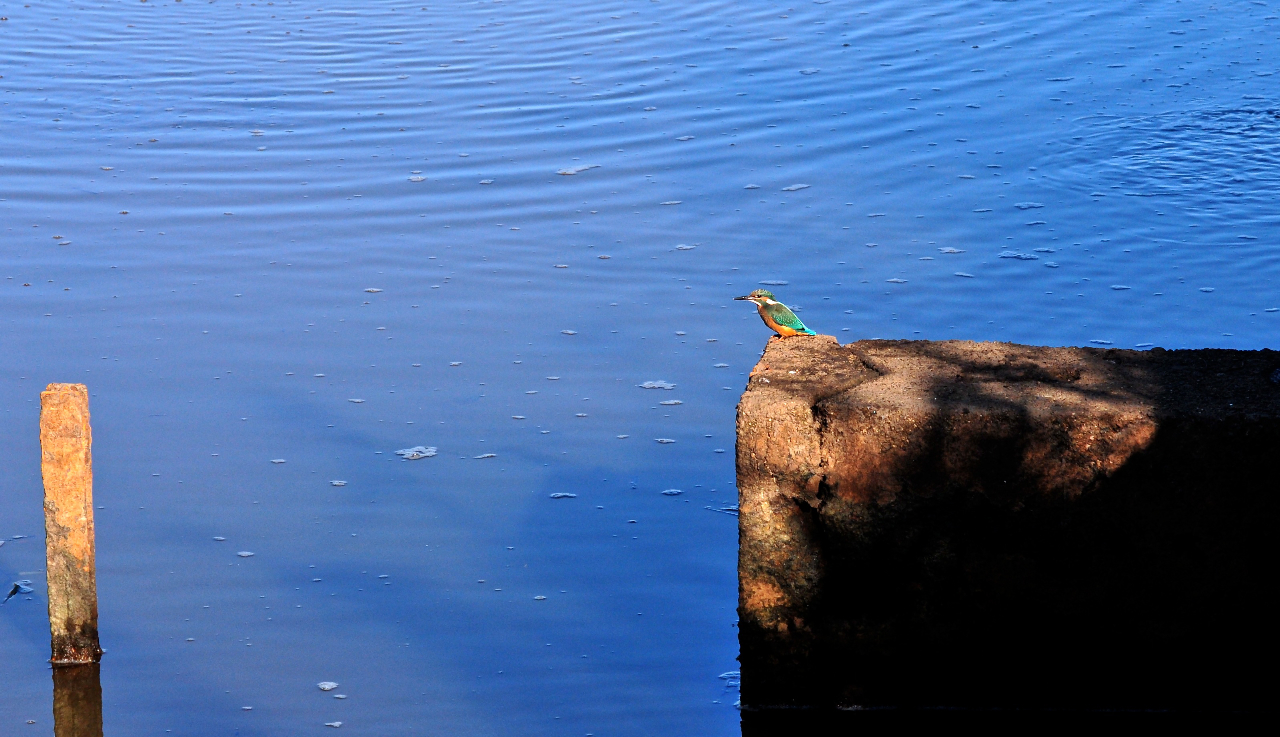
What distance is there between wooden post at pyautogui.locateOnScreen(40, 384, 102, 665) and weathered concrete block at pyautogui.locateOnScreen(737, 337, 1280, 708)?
284 cm

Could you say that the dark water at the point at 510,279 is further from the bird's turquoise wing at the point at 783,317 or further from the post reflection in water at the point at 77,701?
the bird's turquoise wing at the point at 783,317

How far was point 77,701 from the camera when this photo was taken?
598 centimetres

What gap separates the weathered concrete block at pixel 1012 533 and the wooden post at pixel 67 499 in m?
2.84

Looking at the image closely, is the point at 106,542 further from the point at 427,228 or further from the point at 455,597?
the point at 427,228

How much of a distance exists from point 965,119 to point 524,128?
4.30 metres

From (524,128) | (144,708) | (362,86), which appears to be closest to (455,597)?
(144,708)

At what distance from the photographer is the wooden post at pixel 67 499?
590 cm

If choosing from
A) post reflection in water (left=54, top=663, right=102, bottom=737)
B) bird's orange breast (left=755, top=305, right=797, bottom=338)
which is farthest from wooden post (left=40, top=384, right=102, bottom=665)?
bird's orange breast (left=755, top=305, right=797, bottom=338)

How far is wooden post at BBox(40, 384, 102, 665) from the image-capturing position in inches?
232

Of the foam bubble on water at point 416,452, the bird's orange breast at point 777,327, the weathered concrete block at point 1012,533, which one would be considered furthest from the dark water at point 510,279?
the bird's orange breast at point 777,327

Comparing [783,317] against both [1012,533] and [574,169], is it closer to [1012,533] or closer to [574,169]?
[1012,533]

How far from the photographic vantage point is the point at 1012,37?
1638 centimetres

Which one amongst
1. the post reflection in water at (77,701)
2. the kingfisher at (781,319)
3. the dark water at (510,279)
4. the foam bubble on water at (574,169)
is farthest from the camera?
the foam bubble on water at (574,169)

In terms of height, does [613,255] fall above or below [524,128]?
below
